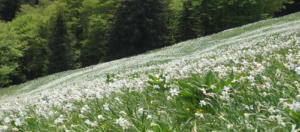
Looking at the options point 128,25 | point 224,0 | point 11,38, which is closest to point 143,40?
point 128,25

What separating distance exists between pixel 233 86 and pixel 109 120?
6.15 feet

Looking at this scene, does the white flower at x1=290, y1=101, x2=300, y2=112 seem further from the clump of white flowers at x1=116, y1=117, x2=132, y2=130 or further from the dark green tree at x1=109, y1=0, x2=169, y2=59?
the dark green tree at x1=109, y1=0, x2=169, y2=59

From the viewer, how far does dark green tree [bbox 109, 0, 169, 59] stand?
5272 cm

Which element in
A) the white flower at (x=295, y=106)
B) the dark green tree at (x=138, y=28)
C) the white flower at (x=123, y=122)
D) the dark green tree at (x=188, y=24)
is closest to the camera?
the white flower at (x=295, y=106)

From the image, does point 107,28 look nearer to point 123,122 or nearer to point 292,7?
point 292,7

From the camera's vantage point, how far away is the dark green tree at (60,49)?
60.3 meters

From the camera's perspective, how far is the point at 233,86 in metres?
3.35

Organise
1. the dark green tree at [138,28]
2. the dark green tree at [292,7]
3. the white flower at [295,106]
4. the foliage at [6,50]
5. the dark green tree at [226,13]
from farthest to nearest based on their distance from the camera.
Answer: the dark green tree at [292,7] < the dark green tree at [226,13] < the dark green tree at [138,28] < the foliage at [6,50] < the white flower at [295,106]

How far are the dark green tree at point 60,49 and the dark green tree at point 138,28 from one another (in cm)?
1276

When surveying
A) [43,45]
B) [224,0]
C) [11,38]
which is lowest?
[43,45]

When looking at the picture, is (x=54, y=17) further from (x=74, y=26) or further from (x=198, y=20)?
(x=198, y=20)

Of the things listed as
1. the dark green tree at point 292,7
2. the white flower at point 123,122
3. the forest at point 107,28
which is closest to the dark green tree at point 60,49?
the forest at point 107,28

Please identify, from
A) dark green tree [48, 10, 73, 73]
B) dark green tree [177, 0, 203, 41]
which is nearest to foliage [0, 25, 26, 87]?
dark green tree [48, 10, 73, 73]

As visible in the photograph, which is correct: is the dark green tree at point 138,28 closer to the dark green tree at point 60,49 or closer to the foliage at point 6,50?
the dark green tree at point 60,49
